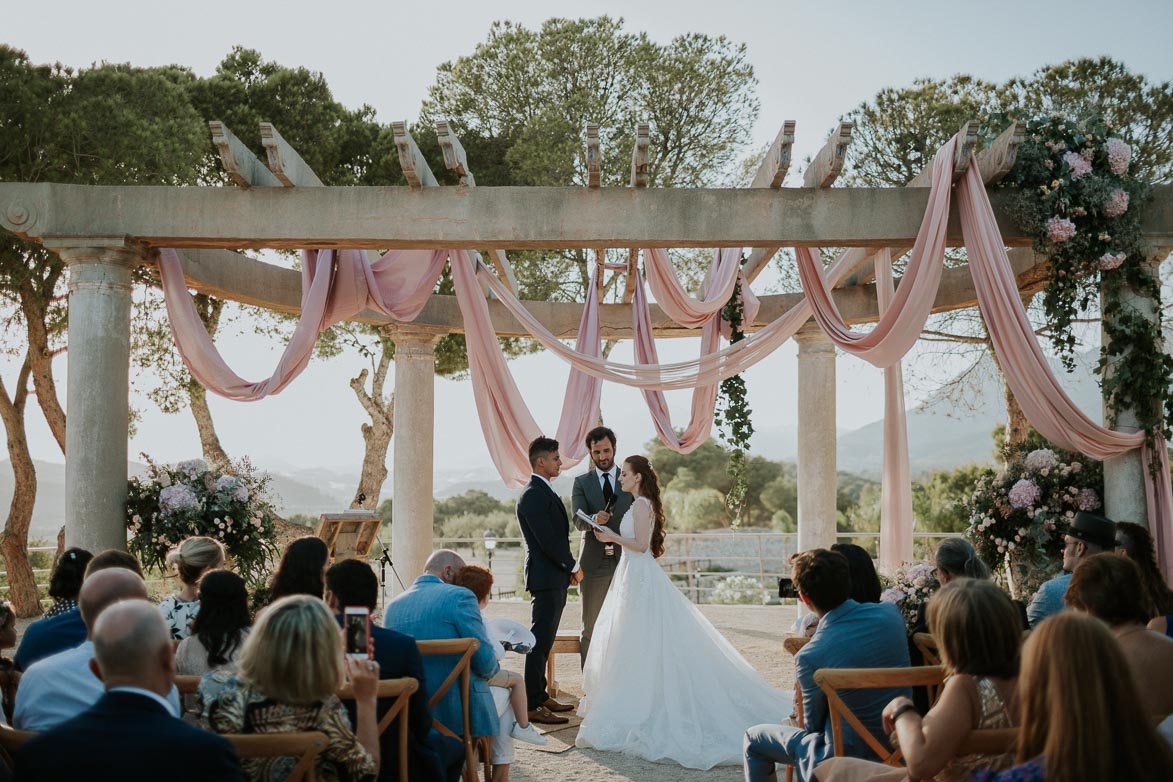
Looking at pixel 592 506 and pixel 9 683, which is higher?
pixel 592 506

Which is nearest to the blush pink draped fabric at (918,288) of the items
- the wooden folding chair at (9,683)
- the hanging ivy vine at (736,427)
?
the hanging ivy vine at (736,427)

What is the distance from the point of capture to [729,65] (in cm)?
1442

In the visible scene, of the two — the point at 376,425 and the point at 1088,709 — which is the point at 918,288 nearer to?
the point at 1088,709

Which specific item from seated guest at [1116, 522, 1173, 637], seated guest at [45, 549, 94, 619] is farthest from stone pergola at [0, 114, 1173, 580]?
seated guest at [45, 549, 94, 619]

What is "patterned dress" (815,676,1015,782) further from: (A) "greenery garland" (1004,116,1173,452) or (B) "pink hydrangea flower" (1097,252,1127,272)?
(B) "pink hydrangea flower" (1097,252,1127,272)

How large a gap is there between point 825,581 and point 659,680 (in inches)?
91.3

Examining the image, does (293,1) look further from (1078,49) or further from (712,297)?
(1078,49)

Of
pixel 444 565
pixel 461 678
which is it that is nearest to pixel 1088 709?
pixel 461 678

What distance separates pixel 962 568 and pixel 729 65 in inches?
457

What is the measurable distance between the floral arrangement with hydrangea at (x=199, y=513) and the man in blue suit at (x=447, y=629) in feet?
8.52

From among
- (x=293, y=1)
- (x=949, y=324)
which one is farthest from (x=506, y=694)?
(x=293, y=1)

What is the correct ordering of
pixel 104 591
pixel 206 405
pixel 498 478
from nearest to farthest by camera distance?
pixel 104 591 < pixel 206 405 < pixel 498 478

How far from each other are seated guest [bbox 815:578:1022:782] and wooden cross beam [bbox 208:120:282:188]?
4.46 metres

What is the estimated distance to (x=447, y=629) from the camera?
4.18 m
